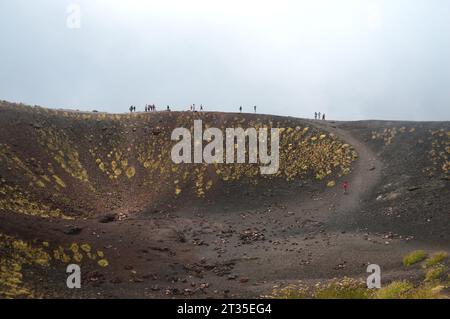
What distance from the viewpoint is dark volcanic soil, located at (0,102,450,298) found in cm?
2744

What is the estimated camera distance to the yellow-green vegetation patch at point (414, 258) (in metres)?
28.2

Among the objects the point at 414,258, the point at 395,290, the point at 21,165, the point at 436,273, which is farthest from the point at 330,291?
the point at 21,165

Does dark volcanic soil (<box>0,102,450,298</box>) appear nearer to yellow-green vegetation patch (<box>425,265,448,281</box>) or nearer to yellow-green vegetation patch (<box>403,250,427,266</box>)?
yellow-green vegetation patch (<box>403,250,427,266</box>)

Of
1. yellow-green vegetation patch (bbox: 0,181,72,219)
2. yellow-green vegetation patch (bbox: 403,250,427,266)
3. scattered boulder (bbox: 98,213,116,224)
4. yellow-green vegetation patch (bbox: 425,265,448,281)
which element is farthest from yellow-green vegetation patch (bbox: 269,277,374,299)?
yellow-green vegetation patch (bbox: 0,181,72,219)

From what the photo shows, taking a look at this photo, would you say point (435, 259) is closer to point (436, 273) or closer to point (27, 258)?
point (436, 273)

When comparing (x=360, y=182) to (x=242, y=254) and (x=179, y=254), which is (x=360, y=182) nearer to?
(x=242, y=254)

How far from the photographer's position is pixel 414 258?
93.4ft

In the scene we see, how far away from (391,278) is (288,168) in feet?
91.1

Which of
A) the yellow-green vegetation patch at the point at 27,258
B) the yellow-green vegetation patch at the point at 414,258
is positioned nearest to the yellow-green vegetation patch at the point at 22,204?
the yellow-green vegetation patch at the point at 27,258

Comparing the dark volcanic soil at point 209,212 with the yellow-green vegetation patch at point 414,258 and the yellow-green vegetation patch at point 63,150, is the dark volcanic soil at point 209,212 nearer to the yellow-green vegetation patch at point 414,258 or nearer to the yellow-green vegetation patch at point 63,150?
the yellow-green vegetation patch at point 63,150

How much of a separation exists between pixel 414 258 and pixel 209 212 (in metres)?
22.6

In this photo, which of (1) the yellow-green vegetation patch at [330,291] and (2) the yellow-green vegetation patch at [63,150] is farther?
(2) the yellow-green vegetation patch at [63,150]

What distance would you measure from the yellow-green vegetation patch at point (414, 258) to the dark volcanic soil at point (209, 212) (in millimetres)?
651
